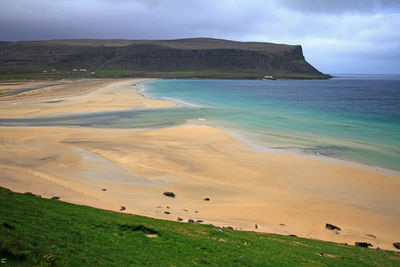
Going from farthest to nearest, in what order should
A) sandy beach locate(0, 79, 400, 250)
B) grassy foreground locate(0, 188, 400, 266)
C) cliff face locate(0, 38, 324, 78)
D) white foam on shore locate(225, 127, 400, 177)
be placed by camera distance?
cliff face locate(0, 38, 324, 78) → white foam on shore locate(225, 127, 400, 177) → sandy beach locate(0, 79, 400, 250) → grassy foreground locate(0, 188, 400, 266)

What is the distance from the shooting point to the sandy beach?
11344 mm

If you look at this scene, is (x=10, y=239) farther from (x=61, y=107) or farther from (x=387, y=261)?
(x=61, y=107)

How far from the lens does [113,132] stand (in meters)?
25.5

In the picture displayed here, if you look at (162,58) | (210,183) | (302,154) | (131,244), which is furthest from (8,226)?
(162,58)

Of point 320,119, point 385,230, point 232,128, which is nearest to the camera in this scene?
point 385,230

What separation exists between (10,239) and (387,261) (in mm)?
8904

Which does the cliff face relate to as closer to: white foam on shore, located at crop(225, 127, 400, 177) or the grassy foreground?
white foam on shore, located at crop(225, 127, 400, 177)

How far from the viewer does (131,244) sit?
6859mm

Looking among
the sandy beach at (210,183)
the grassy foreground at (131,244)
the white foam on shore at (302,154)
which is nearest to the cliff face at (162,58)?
the white foam on shore at (302,154)

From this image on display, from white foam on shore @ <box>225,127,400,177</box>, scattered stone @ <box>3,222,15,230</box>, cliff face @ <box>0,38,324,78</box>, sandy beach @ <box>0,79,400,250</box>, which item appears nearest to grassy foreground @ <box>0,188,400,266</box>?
scattered stone @ <box>3,222,15,230</box>

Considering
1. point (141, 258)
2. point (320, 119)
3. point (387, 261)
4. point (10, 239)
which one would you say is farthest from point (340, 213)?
point (320, 119)

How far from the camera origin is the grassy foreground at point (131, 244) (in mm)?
5469

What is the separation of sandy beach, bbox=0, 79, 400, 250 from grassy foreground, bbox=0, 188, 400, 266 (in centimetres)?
184

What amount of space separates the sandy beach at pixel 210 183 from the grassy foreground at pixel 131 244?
6.03 ft
